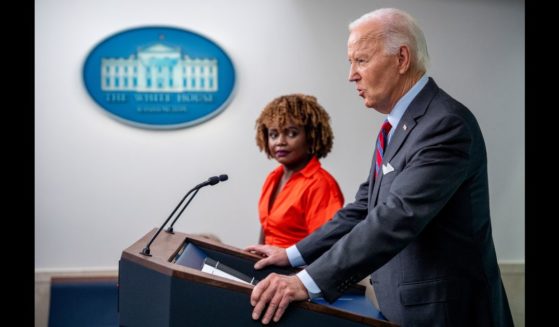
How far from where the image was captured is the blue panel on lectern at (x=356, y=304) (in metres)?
1.26

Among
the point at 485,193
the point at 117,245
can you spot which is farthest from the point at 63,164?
the point at 485,193

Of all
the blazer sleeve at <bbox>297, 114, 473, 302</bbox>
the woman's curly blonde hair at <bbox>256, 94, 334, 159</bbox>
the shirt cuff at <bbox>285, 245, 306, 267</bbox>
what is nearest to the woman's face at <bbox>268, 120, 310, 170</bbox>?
the woman's curly blonde hair at <bbox>256, 94, 334, 159</bbox>

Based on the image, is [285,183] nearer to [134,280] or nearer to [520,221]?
[134,280]

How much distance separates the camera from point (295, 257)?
5.39 ft

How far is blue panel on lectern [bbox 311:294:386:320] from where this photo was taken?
1263mm

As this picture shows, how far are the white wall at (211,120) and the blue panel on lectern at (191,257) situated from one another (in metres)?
2.39

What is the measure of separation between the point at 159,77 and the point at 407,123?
2.77 m

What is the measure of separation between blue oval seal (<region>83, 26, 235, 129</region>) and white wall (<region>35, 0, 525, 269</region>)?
0.06 meters

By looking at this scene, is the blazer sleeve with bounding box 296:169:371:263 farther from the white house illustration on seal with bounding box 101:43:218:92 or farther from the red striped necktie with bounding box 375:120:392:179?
the white house illustration on seal with bounding box 101:43:218:92

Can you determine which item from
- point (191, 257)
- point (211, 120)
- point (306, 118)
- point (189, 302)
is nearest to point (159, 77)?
point (211, 120)

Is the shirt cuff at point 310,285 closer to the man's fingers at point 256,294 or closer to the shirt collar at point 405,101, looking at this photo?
→ the man's fingers at point 256,294

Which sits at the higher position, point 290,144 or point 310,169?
point 290,144

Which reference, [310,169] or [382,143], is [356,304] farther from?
[310,169]

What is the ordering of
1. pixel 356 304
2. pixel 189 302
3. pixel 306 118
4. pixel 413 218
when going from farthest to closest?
1. pixel 306 118
2. pixel 356 304
3. pixel 413 218
4. pixel 189 302
